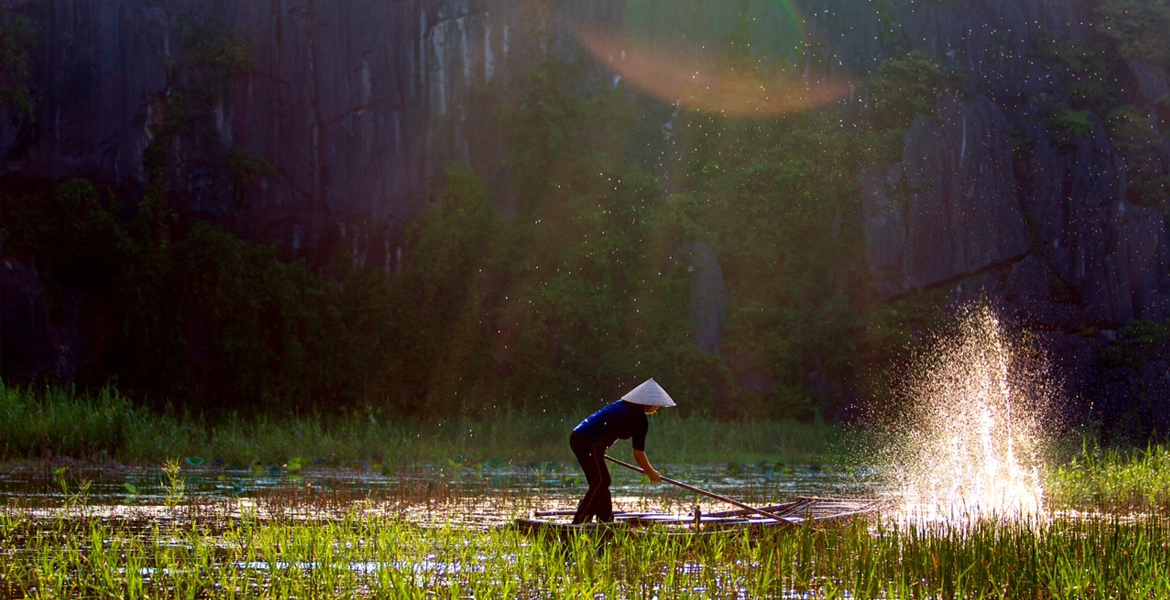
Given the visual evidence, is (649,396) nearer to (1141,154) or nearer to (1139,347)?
(1139,347)

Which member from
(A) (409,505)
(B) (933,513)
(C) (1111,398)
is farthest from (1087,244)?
(A) (409,505)

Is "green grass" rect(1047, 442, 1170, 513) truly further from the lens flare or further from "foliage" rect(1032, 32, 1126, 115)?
"foliage" rect(1032, 32, 1126, 115)

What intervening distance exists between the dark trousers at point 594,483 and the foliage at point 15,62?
70.5 feet

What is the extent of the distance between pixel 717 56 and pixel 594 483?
21653mm

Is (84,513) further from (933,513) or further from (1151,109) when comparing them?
(1151,109)

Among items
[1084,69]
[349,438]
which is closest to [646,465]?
[349,438]

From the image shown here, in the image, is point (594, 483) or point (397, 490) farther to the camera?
point (397, 490)

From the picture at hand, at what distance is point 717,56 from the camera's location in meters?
29.6

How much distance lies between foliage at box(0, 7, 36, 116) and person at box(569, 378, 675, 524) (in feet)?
70.5

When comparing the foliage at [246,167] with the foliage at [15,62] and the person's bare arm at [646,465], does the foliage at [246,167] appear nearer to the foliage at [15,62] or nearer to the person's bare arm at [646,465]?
the foliage at [15,62]

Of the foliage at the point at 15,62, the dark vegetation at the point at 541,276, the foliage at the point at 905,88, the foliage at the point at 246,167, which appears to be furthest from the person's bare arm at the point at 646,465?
the foliage at the point at 15,62

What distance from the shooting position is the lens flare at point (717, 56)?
29.1 metres

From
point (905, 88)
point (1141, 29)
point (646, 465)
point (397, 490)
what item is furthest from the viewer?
point (1141, 29)

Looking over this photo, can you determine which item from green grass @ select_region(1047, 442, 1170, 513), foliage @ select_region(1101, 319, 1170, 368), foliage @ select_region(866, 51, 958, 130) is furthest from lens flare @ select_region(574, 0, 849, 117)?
green grass @ select_region(1047, 442, 1170, 513)
